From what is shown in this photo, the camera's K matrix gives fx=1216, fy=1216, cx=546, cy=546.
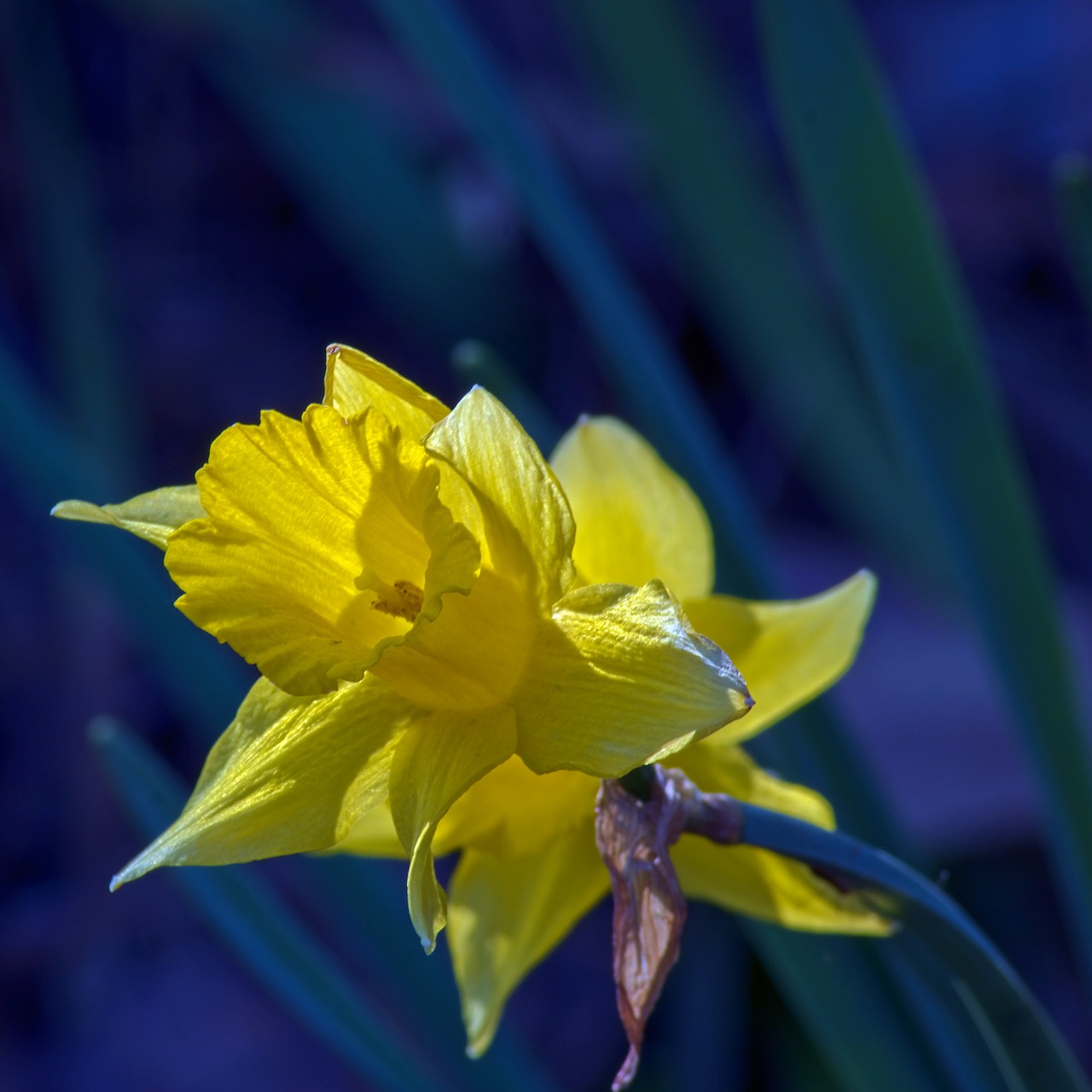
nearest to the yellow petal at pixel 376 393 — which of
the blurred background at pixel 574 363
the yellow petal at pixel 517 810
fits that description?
the yellow petal at pixel 517 810

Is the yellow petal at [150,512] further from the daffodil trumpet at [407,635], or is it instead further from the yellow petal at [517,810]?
the yellow petal at [517,810]

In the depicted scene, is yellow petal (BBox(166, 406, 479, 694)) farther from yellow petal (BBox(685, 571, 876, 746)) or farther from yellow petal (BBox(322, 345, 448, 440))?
yellow petal (BBox(685, 571, 876, 746))

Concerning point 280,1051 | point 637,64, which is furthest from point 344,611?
point 280,1051

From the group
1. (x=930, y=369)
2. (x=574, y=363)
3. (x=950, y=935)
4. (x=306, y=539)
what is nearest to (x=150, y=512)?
(x=306, y=539)

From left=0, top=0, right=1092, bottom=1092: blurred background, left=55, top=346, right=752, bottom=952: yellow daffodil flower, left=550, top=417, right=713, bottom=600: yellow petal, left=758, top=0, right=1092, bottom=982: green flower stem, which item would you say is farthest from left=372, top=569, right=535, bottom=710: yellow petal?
left=758, top=0, right=1092, bottom=982: green flower stem

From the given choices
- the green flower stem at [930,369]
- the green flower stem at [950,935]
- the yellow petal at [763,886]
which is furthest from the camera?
the green flower stem at [930,369]
